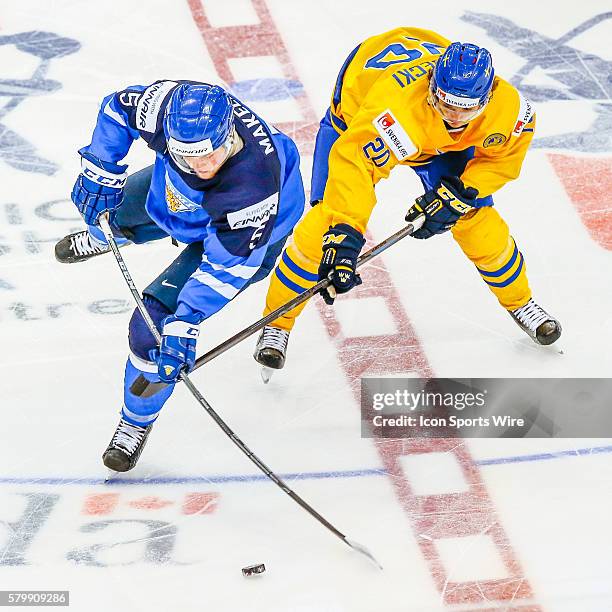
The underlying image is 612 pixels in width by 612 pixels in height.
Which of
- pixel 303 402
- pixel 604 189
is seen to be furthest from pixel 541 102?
pixel 303 402

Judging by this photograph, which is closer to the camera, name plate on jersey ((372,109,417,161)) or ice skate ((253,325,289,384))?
name plate on jersey ((372,109,417,161))

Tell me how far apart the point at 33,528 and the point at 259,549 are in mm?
745

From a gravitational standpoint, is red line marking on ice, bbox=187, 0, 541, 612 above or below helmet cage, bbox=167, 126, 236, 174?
below

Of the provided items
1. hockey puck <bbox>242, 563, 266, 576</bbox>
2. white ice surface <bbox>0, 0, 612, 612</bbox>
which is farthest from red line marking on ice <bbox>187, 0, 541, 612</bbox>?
hockey puck <bbox>242, 563, 266, 576</bbox>

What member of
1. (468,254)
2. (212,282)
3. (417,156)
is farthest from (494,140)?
(212,282)

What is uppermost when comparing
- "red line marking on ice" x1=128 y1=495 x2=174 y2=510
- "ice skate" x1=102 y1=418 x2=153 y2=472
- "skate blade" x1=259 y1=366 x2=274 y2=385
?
"ice skate" x1=102 y1=418 x2=153 y2=472

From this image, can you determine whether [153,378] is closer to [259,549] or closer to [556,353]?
[259,549]

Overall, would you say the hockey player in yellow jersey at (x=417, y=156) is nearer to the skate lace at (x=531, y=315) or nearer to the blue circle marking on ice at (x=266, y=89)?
the skate lace at (x=531, y=315)

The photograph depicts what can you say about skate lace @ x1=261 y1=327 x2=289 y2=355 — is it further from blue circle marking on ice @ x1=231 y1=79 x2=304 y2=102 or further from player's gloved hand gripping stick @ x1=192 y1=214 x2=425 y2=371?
blue circle marking on ice @ x1=231 y1=79 x2=304 y2=102

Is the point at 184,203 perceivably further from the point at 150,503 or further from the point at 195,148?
the point at 150,503

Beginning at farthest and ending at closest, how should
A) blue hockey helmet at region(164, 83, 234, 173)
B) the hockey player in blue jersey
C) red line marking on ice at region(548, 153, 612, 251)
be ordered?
red line marking on ice at region(548, 153, 612, 251)
the hockey player in blue jersey
blue hockey helmet at region(164, 83, 234, 173)

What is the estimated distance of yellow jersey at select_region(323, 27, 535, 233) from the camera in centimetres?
429

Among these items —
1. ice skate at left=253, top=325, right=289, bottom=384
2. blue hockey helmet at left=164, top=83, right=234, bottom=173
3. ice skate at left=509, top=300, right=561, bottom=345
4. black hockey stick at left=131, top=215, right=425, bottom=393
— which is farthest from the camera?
ice skate at left=509, top=300, right=561, bottom=345

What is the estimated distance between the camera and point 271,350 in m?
4.71
